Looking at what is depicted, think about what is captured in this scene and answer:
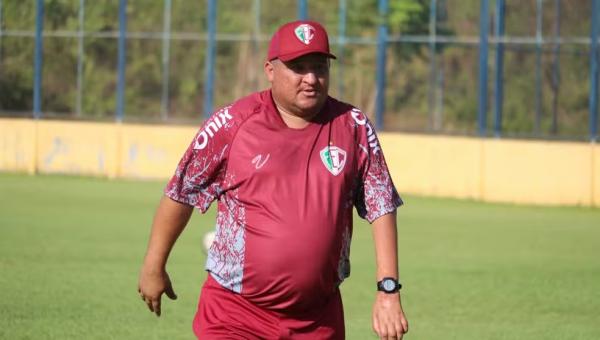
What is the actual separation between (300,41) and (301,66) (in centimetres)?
11

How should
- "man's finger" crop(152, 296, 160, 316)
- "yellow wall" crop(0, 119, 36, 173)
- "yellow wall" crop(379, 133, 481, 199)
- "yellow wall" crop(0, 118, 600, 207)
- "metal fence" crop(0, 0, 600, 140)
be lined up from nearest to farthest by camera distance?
"man's finger" crop(152, 296, 160, 316) → "yellow wall" crop(0, 118, 600, 207) → "yellow wall" crop(379, 133, 481, 199) → "yellow wall" crop(0, 119, 36, 173) → "metal fence" crop(0, 0, 600, 140)

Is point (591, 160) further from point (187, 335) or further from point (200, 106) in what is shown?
point (200, 106)

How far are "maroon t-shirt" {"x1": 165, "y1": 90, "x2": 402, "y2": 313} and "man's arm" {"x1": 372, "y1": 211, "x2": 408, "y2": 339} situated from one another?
0.20 feet

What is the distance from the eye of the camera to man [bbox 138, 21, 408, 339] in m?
5.58

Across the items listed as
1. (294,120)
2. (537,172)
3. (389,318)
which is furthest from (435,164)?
(389,318)

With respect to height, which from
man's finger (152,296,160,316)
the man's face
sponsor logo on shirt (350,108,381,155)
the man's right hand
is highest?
the man's face

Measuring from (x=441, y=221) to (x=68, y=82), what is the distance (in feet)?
79.0

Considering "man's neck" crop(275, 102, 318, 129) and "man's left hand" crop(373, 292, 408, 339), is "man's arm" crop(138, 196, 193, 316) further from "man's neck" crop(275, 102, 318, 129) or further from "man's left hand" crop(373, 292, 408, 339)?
"man's left hand" crop(373, 292, 408, 339)

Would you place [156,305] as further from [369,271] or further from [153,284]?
[369,271]

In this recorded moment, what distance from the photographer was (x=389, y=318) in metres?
5.55

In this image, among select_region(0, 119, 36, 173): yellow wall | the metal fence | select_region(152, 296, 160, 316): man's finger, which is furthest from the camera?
the metal fence

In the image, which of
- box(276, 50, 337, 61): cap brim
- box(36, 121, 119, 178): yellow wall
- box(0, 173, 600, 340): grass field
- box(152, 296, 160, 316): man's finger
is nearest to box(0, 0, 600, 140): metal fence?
box(36, 121, 119, 178): yellow wall

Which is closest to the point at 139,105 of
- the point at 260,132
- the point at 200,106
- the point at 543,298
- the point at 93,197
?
the point at 200,106

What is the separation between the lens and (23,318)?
10.4m
